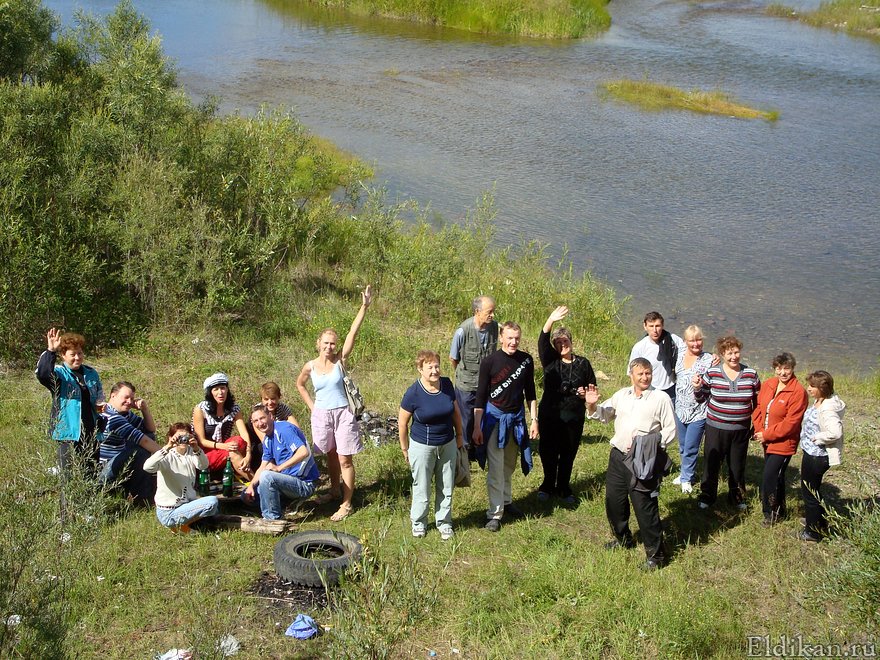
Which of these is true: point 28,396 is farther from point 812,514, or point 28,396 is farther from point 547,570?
point 812,514

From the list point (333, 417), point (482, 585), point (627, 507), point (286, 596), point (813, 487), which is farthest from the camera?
point (333, 417)

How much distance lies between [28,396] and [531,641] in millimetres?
7144

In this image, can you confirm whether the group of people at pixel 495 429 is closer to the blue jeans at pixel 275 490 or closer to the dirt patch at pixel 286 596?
the blue jeans at pixel 275 490

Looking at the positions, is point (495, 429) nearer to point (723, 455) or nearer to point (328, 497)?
point (328, 497)

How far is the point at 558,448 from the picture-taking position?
8539 millimetres

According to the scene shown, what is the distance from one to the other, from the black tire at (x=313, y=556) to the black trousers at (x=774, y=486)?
3.66 metres

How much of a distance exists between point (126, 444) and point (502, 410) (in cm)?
334

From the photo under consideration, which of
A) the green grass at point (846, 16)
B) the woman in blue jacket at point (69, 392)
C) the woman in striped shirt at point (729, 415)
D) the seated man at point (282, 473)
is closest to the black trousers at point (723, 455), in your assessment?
the woman in striped shirt at point (729, 415)

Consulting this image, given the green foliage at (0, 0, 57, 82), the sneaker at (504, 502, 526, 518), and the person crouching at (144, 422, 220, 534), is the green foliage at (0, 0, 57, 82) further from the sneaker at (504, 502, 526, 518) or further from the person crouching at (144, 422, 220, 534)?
the sneaker at (504, 502, 526, 518)

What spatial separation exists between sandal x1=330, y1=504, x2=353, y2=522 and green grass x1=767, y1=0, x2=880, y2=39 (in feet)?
149

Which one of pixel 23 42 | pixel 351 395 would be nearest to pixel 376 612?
pixel 351 395

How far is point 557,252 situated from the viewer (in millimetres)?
20250

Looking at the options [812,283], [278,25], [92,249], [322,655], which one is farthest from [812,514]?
[278,25]

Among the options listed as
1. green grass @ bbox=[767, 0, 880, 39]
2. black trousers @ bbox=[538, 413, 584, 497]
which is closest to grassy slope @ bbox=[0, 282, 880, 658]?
black trousers @ bbox=[538, 413, 584, 497]
